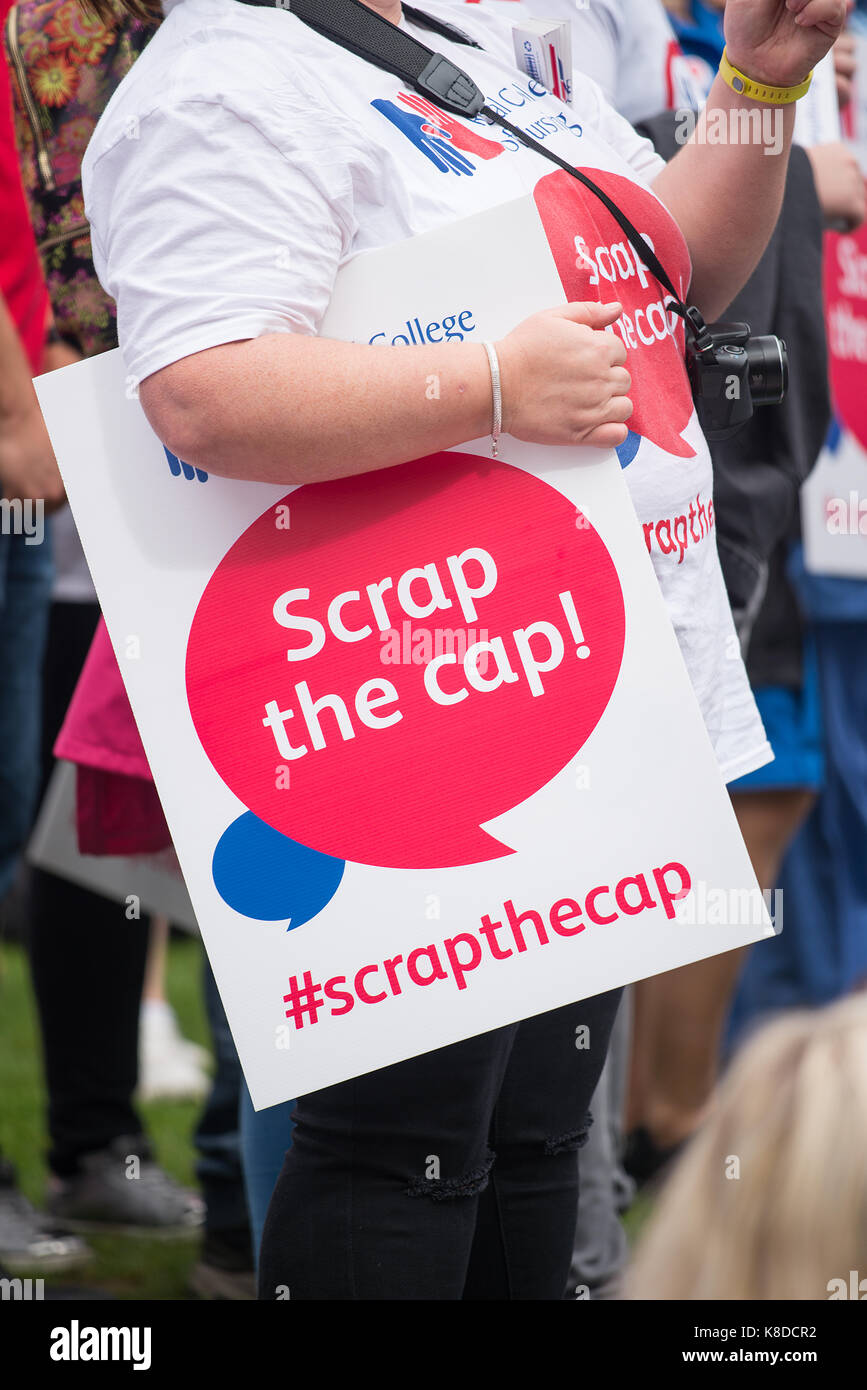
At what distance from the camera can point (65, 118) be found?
6.06 feet

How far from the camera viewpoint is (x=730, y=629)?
1575 millimetres

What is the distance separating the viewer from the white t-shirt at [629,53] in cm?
210

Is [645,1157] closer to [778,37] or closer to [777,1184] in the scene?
[778,37]

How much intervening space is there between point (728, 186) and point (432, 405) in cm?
53

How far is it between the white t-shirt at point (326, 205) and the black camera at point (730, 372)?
0.11 feet

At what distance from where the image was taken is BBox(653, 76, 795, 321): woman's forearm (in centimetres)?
159

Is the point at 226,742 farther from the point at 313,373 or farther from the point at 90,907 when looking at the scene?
the point at 90,907


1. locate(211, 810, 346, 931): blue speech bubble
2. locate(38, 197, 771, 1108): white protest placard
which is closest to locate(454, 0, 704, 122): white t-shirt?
locate(38, 197, 771, 1108): white protest placard

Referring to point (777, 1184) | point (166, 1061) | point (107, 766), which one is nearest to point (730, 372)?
point (107, 766)

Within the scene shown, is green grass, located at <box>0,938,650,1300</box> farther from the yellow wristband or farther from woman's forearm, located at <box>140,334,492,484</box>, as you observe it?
the yellow wristband

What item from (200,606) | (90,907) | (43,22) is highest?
(43,22)

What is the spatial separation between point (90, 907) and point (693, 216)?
1499mm

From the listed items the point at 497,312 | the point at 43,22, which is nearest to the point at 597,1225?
the point at 497,312

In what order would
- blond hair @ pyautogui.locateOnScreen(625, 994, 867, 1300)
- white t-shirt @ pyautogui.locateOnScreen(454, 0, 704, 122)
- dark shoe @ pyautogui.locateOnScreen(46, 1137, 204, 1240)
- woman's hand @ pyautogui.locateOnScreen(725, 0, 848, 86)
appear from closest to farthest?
blond hair @ pyautogui.locateOnScreen(625, 994, 867, 1300), woman's hand @ pyautogui.locateOnScreen(725, 0, 848, 86), white t-shirt @ pyautogui.locateOnScreen(454, 0, 704, 122), dark shoe @ pyautogui.locateOnScreen(46, 1137, 204, 1240)
